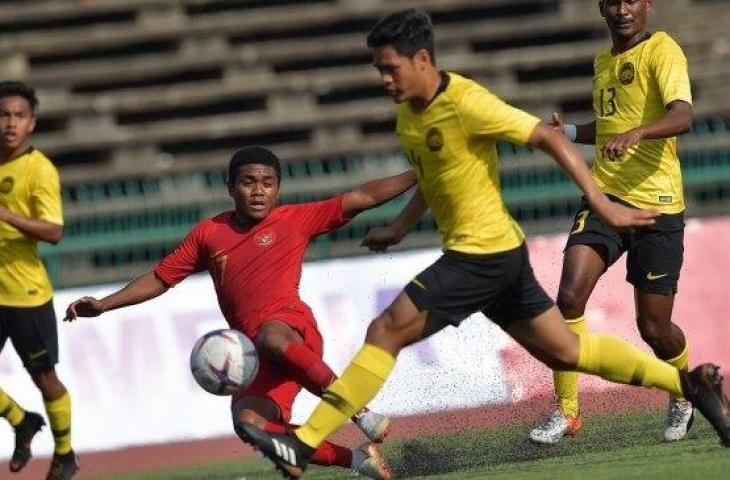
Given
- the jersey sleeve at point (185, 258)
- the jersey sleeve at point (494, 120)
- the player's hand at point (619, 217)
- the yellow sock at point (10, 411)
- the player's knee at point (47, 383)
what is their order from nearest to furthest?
the player's hand at point (619, 217), the jersey sleeve at point (494, 120), the jersey sleeve at point (185, 258), the player's knee at point (47, 383), the yellow sock at point (10, 411)

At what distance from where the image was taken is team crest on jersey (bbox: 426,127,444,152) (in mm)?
6453

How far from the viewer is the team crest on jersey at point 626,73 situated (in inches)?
326

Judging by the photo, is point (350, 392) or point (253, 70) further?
point (253, 70)

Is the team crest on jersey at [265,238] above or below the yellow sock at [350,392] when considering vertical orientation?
above

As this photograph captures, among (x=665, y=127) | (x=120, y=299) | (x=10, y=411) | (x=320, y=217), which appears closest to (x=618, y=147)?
(x=665, y=127)

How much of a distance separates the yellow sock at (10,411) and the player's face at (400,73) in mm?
3922

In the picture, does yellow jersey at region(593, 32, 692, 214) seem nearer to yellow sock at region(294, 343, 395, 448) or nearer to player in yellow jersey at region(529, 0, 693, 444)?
player in yellow jersey at region(529, 0, 693, 444)

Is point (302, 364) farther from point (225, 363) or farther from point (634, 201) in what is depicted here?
point (634, 201)

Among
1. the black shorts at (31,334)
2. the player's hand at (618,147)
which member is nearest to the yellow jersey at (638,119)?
the player's hand at (618,147)

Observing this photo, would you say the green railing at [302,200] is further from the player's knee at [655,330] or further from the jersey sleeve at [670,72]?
the jersey sleeve at [670,72]

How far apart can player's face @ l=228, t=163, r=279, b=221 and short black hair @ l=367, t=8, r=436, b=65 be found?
1.50m

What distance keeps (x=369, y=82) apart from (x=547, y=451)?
10.1 meters

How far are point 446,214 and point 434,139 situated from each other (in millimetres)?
349

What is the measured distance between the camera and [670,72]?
8062 millimetres
